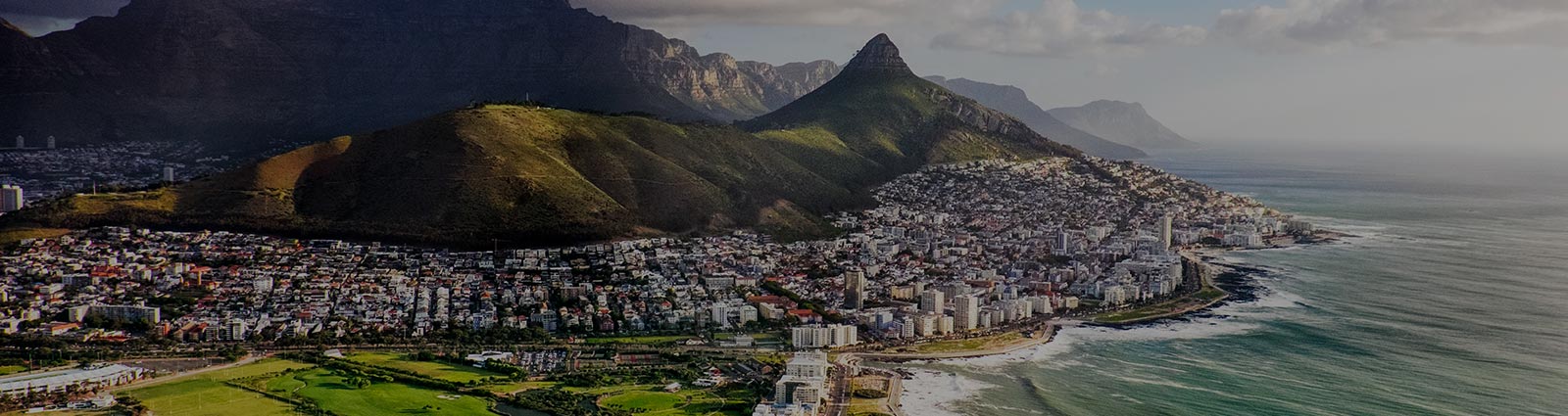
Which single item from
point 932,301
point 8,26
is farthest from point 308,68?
point 932,301

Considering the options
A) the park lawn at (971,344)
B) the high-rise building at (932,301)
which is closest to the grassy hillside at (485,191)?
the high-rise building at (932,301)

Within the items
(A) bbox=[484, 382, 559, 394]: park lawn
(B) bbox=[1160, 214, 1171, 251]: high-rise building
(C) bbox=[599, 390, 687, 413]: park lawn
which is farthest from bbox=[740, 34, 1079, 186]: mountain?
(C) bbox=[599, 390, 687, 413]: park lawn

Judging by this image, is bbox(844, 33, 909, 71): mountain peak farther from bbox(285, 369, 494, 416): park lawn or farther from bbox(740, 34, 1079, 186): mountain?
bbox(285, 369, 494, 416): park lawn

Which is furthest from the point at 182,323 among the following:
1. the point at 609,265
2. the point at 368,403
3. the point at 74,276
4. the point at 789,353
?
the point at 789,353

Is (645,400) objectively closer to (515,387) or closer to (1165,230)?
(515,387)

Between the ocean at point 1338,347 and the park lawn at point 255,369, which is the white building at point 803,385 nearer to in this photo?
the ocean at point 1338,347

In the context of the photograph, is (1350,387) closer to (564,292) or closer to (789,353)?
(789,353)
